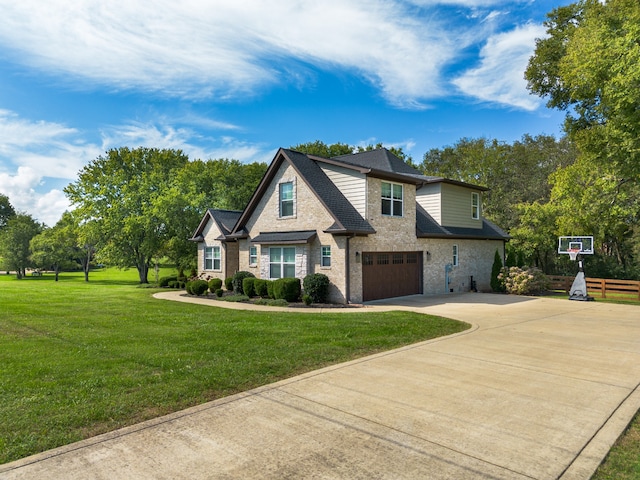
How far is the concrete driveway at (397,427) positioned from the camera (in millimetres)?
3812

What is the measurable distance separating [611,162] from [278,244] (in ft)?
51.7

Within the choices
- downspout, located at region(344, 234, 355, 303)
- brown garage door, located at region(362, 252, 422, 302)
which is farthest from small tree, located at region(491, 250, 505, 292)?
downspout, located at region(344, 234, 355, 303)

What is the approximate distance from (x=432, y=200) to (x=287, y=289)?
9.71m

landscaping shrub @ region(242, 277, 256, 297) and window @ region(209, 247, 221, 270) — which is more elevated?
window @ region(209, 247, 221, 270)

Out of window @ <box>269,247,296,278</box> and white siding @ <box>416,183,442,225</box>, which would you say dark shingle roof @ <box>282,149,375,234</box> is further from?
white siding @ <box>416,183,442,225</box>

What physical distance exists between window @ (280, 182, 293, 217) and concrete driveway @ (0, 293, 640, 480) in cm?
1202

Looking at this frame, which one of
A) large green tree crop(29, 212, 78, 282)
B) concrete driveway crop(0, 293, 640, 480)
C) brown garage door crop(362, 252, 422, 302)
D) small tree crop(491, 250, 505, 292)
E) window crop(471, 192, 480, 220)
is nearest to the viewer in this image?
concrete driveway crop(0, 293, 640, 480)

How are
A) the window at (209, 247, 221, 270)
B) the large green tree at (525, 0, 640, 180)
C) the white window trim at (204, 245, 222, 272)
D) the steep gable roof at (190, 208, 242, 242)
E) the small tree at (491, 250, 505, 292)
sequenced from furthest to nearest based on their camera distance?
the window at (209, 247, 221, 270), the white window trim at (204, 245, 222, 272), the steep gable roof at (190, 208, 242, 242), the small tree at (491, 250, 505, 292), the large green tree at (525, 0, 640, 180)

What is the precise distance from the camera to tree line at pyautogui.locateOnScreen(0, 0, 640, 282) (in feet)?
52.6

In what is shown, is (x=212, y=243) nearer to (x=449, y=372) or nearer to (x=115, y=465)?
(x=449, y=372)

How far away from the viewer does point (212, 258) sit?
25031mm

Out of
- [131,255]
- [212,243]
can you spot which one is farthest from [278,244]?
[131,255]

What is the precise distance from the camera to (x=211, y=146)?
36750 mm

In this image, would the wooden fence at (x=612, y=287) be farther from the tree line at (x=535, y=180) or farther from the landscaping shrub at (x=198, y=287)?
the landscaping shrub at (x=198, y=287)
